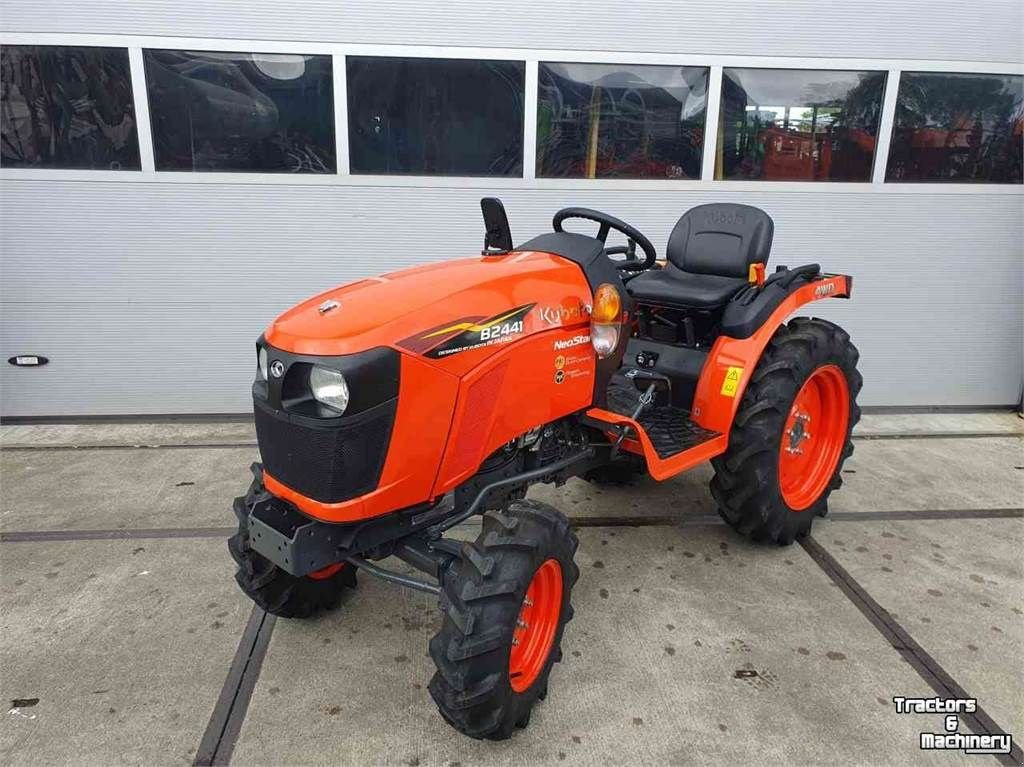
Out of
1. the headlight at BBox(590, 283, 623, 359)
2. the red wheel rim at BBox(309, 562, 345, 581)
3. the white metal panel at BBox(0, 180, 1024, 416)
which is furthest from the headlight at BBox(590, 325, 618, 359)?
the white metal panel at BBox(0, 180, 1024, 416)

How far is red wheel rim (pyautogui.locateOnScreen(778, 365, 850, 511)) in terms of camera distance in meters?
3.14

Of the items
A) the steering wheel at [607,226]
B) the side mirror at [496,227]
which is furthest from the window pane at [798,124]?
the side mirror at [496,227]

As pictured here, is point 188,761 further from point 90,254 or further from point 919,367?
point 919,367

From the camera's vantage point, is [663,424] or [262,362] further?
[663,424]

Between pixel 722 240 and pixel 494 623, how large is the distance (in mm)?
2098

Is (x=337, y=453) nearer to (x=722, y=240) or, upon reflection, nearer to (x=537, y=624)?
(x=537, y=624)

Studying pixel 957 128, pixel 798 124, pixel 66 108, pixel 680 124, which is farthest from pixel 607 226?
pixel 66 108

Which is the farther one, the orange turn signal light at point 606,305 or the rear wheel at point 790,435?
the rear wheel at point 790,435

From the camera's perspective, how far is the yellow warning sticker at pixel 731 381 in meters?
2.72

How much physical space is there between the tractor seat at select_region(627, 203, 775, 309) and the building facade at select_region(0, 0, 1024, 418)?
1275mm

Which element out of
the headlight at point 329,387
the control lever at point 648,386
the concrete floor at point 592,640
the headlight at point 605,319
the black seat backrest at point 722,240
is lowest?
the concrete floor at point 592,640

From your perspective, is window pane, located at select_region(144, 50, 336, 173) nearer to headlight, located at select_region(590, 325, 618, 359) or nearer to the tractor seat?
the tractor seat

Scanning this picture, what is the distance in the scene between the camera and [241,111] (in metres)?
4.03

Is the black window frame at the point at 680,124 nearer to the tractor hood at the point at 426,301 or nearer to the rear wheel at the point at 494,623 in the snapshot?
the tractor hood at the point at 426,301
